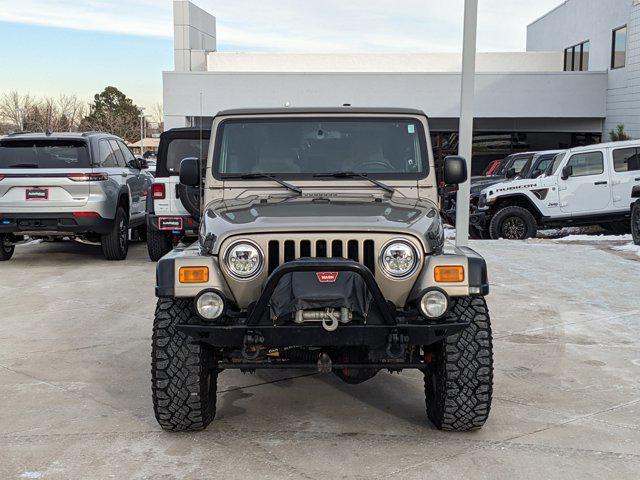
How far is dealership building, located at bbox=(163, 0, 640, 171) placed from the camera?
26.2 m

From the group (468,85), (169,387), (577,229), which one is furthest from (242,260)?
(577,229)

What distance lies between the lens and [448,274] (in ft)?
14.4

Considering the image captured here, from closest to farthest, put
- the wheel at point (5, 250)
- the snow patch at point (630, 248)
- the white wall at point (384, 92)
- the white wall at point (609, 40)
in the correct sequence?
the wheel at point (5, 250), the snow patch at point (630, 248), the white wall at point (609, 40), the white wall at point (384, 92)

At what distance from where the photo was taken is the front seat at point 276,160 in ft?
18.5

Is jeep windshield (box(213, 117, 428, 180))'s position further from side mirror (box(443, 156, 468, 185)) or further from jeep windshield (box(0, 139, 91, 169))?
jeep windshield (box(0, 139, 91, 169))

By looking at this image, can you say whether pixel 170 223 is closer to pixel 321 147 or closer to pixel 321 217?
pixel 321 147

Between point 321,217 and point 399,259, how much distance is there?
0.51 metres

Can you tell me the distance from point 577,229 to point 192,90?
15348 millimetres

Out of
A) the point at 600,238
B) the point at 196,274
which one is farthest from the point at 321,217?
the point at 600,238

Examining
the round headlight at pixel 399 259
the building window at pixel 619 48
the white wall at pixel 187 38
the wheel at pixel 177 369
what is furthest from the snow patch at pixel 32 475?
the white wall at pixel 187 38

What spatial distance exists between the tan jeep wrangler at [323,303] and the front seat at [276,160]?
41 cm

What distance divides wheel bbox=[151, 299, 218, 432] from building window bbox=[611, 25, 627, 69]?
23318 mm

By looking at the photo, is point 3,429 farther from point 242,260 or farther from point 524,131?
point 524,131

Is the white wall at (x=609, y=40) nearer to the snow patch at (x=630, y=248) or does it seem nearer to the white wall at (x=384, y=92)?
the white wall at (x=384, y=92)
